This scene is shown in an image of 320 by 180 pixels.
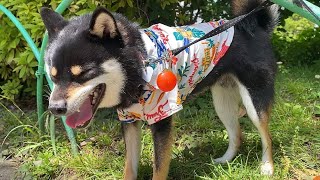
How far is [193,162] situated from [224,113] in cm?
49

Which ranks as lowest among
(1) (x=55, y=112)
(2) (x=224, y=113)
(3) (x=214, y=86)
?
(2) (x=224, y=113)

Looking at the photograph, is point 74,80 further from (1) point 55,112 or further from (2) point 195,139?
(2) point 195,139

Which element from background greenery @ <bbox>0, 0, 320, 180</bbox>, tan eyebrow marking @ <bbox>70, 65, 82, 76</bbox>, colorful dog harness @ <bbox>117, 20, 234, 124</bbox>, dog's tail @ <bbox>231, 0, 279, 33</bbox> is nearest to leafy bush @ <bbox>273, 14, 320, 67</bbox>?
background greenery @ <bbox>0, 0, 320, 180</bbox>

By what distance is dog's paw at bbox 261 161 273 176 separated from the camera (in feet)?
11.0

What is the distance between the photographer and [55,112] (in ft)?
8.32

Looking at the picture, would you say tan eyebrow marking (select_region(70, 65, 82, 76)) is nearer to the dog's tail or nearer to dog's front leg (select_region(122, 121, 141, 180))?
dog's front leg (select_region(122, 121, 141, 180))

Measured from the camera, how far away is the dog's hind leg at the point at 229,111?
3.63 metres

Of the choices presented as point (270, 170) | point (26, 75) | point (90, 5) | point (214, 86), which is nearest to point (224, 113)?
point (214, 86)

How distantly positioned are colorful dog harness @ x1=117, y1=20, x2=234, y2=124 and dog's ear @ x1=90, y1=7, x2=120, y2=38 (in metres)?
0.29

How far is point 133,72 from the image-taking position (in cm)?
276

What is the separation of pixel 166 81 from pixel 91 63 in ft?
1.50

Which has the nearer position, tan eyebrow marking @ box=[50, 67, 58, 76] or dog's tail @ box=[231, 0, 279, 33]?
tan eyebrow marking @ box=[50, 67, 58, 76]

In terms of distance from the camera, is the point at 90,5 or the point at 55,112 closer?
the point at 55,112

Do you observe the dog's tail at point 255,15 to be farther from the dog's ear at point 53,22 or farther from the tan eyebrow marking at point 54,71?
the tan eyebrow marking at point 54,71
